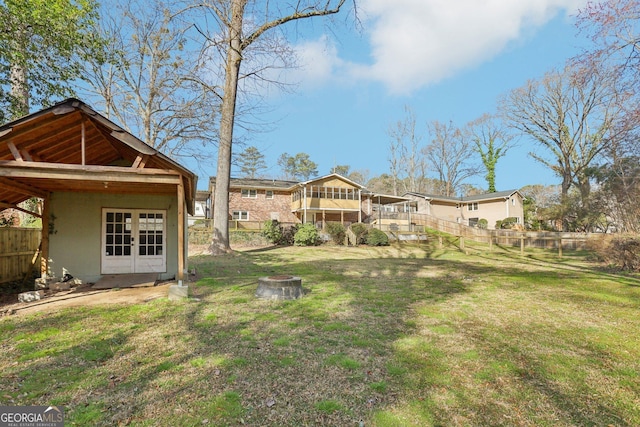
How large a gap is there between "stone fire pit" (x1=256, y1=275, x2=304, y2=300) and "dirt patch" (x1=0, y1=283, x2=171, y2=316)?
2229 mm

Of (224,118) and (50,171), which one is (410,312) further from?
(224,118)

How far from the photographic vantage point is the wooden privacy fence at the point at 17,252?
883 cm

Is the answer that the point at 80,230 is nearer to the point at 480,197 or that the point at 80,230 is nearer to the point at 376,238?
the point at 376,238

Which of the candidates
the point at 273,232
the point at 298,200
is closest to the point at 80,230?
the point at 273,232

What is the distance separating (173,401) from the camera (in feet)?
9.64

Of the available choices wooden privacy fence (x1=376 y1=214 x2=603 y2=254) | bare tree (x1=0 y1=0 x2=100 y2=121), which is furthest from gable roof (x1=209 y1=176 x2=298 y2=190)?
bare tree (x1=0 y1=0 x2=100 y2=121)

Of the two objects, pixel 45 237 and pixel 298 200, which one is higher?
pixel 298 200

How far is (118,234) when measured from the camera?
9102 millimetres

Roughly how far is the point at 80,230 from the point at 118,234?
91 cm

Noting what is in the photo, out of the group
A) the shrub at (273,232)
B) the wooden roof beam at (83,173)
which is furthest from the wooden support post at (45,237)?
the shrub at (273,232)

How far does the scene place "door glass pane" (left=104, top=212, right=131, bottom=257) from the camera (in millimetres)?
9000

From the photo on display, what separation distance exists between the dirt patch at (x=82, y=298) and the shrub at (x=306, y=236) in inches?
554

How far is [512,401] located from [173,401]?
318 centimetres

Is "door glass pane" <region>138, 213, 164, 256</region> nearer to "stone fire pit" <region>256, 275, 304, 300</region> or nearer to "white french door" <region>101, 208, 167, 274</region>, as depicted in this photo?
"white french door" <region>101, 208, 167, 274</region>
